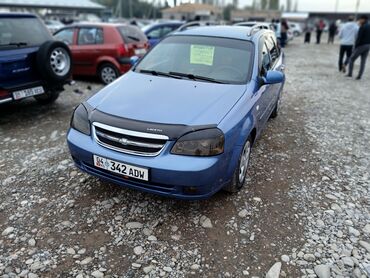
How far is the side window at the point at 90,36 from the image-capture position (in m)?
8.15

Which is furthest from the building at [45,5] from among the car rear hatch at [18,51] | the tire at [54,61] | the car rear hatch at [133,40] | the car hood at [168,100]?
the car hood at [168,100]

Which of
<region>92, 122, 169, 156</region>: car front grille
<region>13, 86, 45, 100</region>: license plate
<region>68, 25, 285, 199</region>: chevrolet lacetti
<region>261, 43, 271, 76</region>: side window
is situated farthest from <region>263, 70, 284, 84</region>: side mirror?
<region>13, 86, 45, 100</region>: license plate

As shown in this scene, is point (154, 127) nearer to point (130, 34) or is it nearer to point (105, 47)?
point (105, 47)

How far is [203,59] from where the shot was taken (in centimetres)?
396

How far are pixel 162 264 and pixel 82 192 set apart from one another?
1.35 metres

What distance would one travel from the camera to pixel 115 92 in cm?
351

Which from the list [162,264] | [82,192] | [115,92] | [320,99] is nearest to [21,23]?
[115,92]

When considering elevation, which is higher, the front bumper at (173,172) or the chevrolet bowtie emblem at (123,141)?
the chevrolet bowtie emblem at (123,141)

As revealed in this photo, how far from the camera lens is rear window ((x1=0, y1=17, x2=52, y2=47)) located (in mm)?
5254

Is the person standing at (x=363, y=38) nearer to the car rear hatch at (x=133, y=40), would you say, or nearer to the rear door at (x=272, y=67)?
the rear door at (x=272, y=67)

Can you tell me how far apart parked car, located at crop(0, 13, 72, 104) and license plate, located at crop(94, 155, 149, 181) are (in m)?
2.96

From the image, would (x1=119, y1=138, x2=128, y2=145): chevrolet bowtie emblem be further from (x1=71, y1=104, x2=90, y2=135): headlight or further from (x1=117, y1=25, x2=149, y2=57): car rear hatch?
(x1=117, y1=25, x2=149, y2=57): car rear hatch

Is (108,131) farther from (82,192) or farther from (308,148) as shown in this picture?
(308,148)

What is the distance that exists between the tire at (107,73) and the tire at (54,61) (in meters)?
2.26
